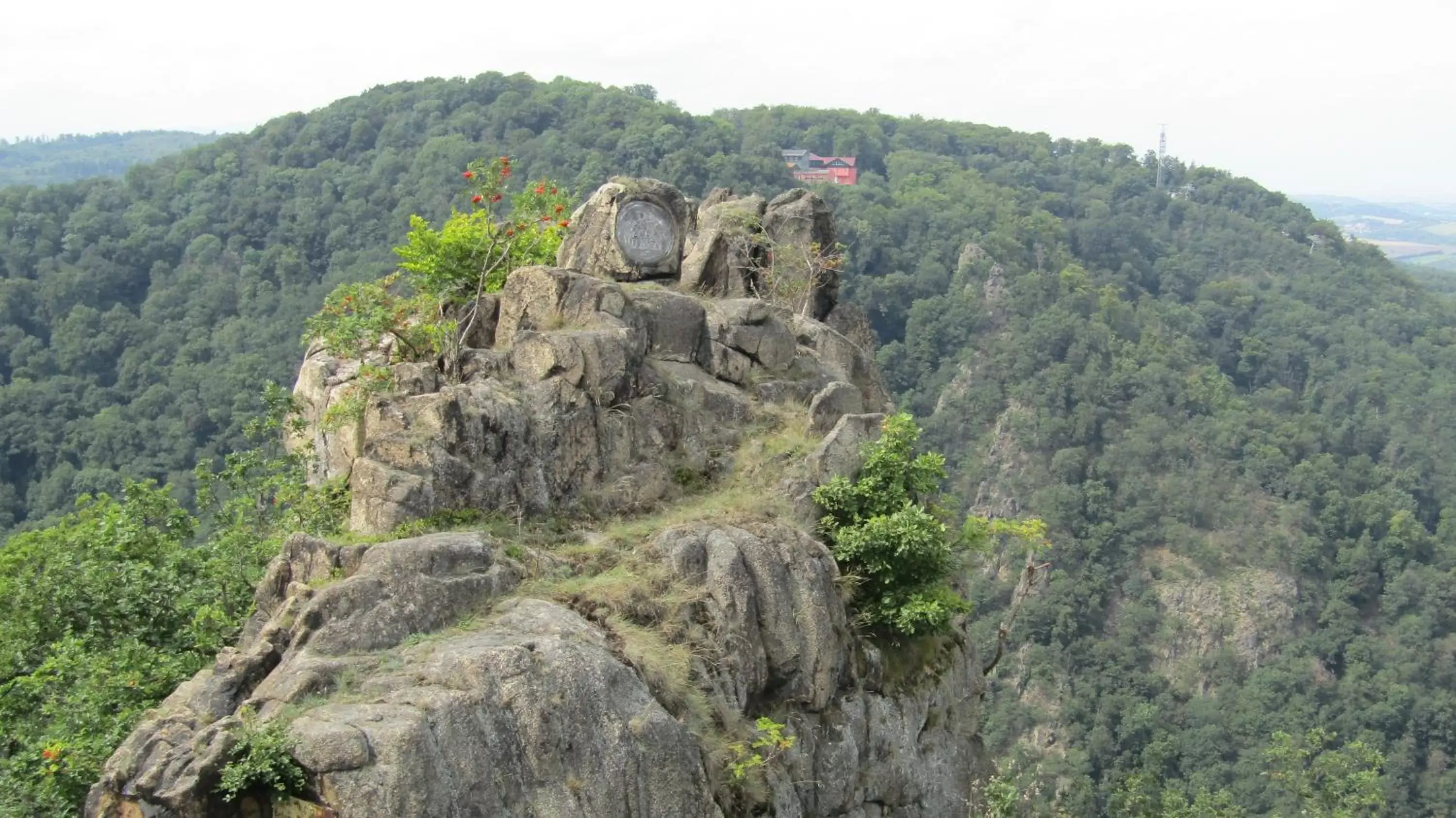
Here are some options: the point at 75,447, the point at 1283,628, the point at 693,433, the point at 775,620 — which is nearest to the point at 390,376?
the point at 693,433

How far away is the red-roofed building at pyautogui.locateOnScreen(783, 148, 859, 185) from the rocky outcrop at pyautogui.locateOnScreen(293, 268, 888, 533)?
103 metres

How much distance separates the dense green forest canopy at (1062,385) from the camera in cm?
6066

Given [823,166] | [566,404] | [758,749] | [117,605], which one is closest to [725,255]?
[566,404]

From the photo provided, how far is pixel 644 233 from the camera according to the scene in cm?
2080

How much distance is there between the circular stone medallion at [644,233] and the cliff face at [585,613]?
699mm

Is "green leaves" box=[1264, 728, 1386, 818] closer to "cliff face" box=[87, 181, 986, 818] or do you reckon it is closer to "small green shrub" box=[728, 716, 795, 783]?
"cliff face" box=[87, 181, 986, 818]

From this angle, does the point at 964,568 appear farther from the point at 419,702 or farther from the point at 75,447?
the point at 75,447

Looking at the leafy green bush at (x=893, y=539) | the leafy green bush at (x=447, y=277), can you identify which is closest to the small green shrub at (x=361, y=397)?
the leafy green bush at (x=447, y=277)

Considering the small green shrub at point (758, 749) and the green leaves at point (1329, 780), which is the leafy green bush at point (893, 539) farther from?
the green leaves at point (1329, 780)

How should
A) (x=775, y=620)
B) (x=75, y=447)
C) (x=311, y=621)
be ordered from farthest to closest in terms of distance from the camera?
(x=75, y=447)
(x=775, y=620)
(x=311, y=621)

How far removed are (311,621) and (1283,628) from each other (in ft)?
223

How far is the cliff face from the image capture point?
11211mm

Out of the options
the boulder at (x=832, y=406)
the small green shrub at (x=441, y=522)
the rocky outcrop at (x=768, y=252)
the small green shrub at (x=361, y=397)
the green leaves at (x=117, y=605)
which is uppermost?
the rocky outcrop at (x=768, y=252)

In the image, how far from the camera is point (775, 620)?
14773mm
